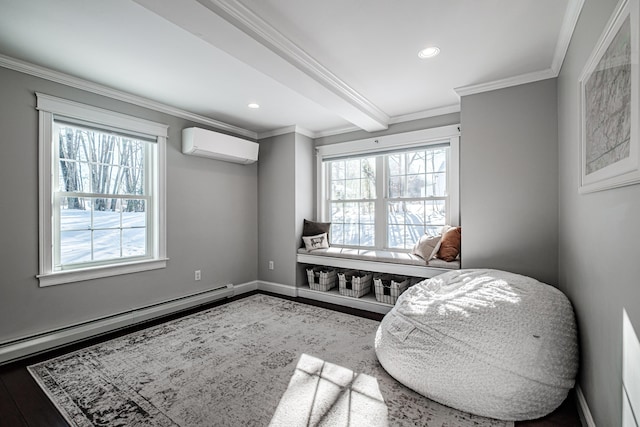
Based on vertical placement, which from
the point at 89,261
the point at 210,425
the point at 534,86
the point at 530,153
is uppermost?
the point at 534,86

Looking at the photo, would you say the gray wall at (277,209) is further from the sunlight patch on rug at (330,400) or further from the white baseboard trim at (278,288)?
the sunlight patch on rug at (330,400)

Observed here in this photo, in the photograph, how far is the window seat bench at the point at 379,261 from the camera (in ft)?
10.4

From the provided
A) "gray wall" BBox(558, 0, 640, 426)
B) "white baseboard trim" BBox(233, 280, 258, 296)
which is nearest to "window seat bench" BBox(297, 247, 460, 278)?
"white baseboard trim" BBox(233, 280, 258, 296)

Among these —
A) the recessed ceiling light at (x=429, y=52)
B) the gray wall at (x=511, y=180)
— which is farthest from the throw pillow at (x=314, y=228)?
the recessed ceiling light at (x=429, y=52)

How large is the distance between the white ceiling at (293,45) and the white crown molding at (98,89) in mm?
29

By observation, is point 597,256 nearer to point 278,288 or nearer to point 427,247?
point 427,247

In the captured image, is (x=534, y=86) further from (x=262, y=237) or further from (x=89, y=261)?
(x=89, y=261)

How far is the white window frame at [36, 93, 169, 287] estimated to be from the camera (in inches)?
100

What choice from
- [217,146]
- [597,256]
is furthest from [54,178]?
[597,256]

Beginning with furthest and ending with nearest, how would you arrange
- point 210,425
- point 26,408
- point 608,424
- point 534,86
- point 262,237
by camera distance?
point 262,237
point 534,86
point 26,408
point 210,425
point 608,424

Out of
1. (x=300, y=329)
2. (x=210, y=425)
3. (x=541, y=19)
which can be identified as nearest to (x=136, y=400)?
(x=210, y=425)

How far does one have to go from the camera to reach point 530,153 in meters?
2.63

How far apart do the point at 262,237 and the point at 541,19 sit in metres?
3.94

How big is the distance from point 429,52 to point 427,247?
6.45 feet
